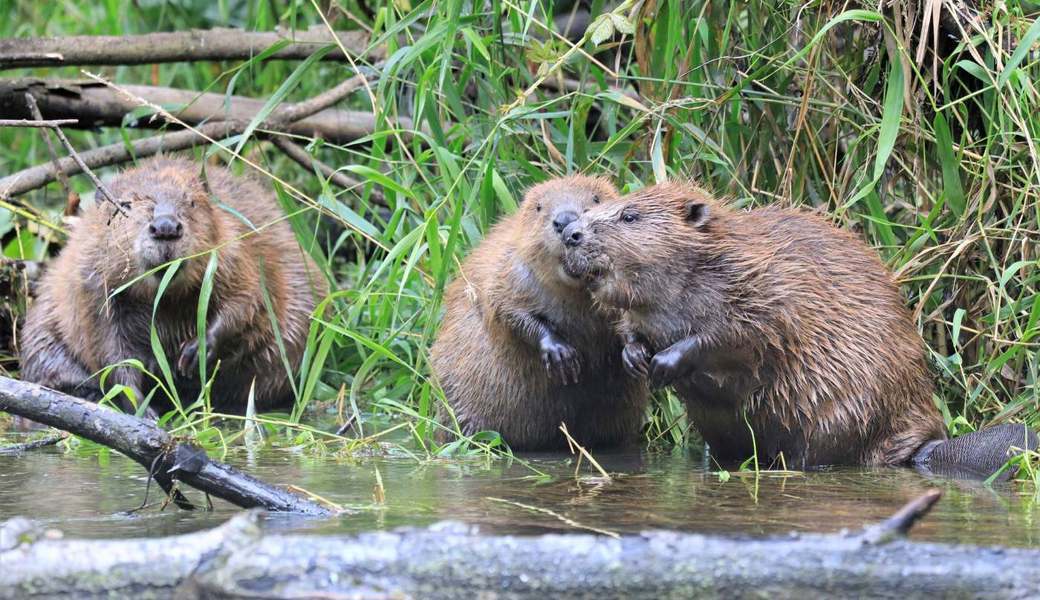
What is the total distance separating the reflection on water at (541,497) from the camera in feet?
9.93

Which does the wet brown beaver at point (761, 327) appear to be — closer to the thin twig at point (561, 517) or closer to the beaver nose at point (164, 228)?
the thin twig at point (561, 517)

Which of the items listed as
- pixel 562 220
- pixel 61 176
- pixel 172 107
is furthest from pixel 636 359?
pixel 172 107

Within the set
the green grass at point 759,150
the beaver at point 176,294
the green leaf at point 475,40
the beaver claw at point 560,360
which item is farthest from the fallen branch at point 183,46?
the beaver claw at point 560,360

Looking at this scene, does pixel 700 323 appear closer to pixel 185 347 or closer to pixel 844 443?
pixel 844 443

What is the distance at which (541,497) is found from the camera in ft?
11.6

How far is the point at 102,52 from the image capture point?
6.25 m

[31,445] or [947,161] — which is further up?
[947,161]

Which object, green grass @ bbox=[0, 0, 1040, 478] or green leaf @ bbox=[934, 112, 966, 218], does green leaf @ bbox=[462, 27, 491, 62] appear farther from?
green leaf @ bbox=[934, 112, 966, 218]

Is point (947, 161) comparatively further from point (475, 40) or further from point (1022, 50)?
point (475, 40)

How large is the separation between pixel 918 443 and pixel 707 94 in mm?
1472

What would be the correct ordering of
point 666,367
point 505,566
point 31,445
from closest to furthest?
1. point 505,566
2. point 666,367
3. point 31,445

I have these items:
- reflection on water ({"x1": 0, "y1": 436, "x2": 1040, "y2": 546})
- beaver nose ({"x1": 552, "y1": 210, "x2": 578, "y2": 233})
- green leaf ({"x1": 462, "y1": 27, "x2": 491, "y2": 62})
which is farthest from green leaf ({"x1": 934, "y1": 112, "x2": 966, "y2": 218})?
green leaf ({"x1": 462, "y1": 27, "x2": 491, "y2": 62})

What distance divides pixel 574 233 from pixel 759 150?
4.07 ft

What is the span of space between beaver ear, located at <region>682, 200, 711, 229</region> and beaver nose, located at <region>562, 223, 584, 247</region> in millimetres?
321
